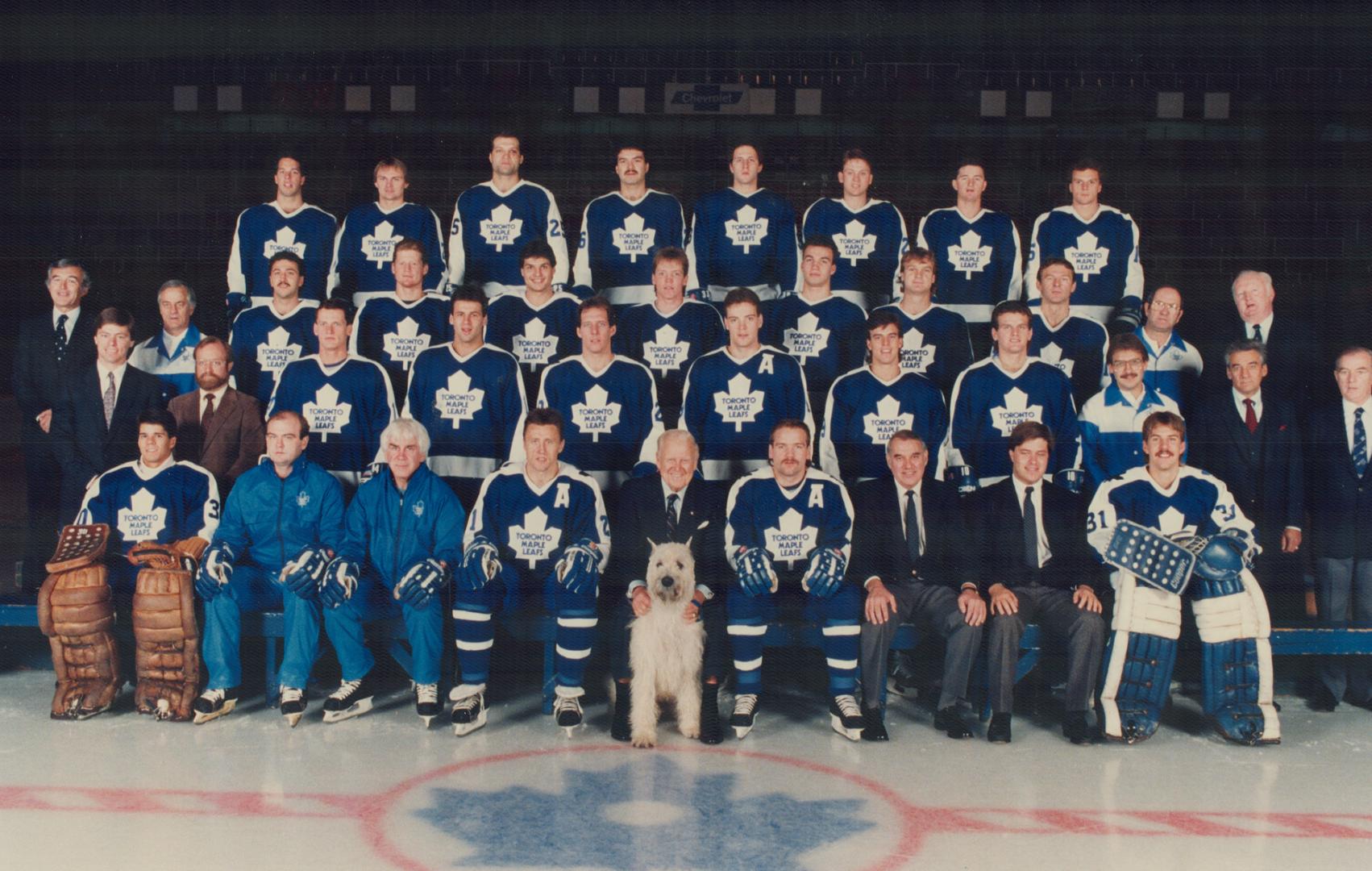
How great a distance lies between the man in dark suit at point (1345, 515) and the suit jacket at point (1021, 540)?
41.5 inches

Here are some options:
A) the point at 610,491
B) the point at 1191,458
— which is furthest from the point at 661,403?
the point at 1191,458

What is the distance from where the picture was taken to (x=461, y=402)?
591cm

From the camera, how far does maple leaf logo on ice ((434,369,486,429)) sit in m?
5.91

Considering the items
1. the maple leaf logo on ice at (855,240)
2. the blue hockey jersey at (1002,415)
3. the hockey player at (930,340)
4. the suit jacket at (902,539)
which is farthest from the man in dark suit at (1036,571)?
the maple leaf logo on ice at (855,240)

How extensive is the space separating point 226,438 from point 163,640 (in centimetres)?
100

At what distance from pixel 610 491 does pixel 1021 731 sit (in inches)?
80.4

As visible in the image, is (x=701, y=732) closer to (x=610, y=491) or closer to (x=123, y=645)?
(x=610, y=491)

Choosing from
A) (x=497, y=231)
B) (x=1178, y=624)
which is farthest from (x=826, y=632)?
(x=497, y=231)

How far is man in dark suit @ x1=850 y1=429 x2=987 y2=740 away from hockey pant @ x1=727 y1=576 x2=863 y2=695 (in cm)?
5

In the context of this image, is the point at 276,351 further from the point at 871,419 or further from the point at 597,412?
the point at 871,419

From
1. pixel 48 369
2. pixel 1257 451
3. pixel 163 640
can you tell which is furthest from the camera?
pixel 48 369

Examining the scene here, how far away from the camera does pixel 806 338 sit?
6.33 m

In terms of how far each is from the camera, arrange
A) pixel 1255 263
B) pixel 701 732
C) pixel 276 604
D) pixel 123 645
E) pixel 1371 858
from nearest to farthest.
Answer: pixel 1371 858 → pixel 701 732 → pixel 276 604 → pixel 123 645 → pixel 1255 263

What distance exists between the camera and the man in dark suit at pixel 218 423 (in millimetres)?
5754
